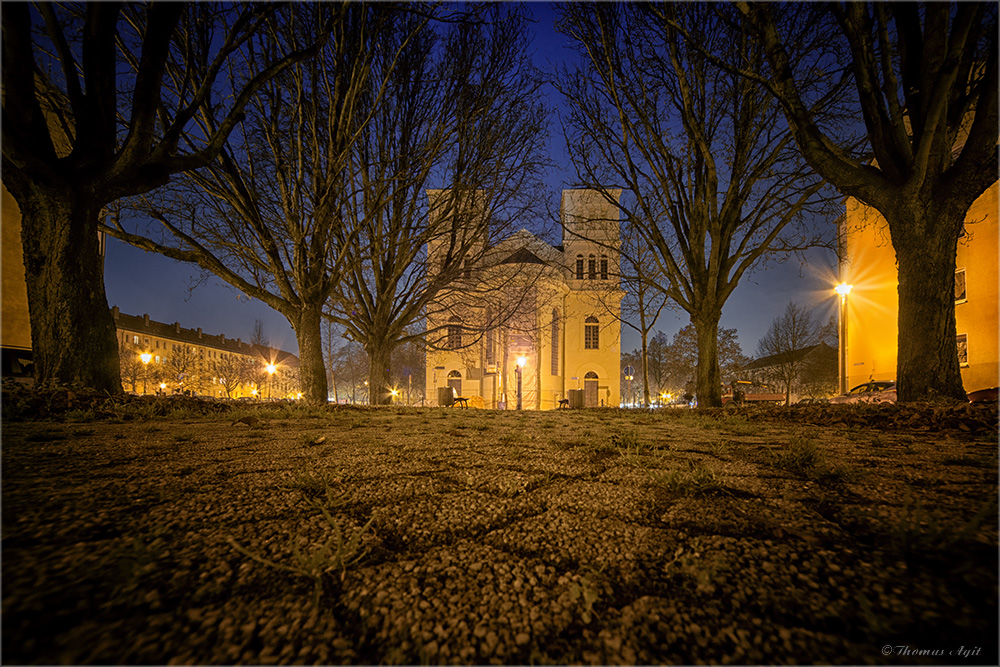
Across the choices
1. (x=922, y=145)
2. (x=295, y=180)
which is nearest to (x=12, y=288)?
(x=295, y=180)

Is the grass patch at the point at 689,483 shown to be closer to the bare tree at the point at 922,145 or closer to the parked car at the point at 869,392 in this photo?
the bare tree at the point at 922,145

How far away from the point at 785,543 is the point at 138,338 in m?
69.3

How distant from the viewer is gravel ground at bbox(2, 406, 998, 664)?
0.73 metres

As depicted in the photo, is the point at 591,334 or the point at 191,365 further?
the point at 191,365

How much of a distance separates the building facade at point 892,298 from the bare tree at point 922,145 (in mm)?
3549

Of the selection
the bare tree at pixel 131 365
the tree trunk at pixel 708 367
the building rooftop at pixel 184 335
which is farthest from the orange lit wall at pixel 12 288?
the building rooftop at pixel 184 335

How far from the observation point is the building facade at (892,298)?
12109 millimetres

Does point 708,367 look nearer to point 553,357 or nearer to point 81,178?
point 81,178

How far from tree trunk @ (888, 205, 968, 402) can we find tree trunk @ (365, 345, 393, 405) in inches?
453

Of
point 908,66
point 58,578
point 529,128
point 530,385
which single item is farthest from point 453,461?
point 530,385

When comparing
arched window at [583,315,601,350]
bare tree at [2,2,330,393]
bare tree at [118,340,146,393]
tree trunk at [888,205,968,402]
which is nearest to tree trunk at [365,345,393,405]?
bare tree at [2,2,330,393]

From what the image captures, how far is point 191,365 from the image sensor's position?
34.8 meters

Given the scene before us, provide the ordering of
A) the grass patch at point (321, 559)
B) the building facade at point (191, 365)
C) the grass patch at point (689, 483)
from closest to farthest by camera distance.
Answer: the grass patch at point (321, 559) → the grass patch at point (689, 483) → the building facade at point (191, 365)

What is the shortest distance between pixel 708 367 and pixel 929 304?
4.20 meters
